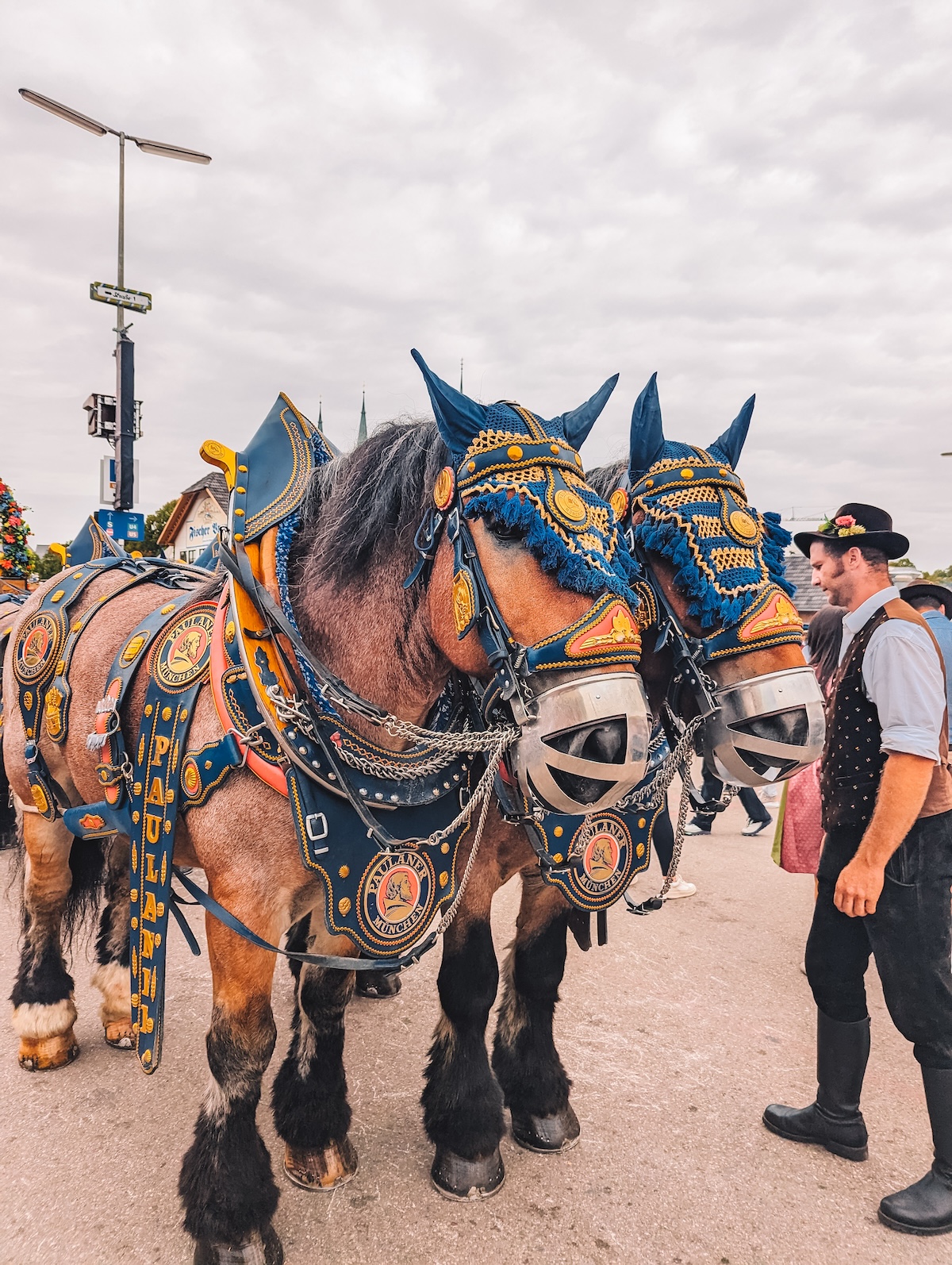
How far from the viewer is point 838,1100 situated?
250cm

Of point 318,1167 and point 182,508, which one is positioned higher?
point 182,508

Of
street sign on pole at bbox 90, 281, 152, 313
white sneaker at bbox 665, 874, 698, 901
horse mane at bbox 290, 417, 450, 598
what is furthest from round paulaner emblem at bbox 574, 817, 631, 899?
street sign on pole at bbox 90, 281, 152, 313

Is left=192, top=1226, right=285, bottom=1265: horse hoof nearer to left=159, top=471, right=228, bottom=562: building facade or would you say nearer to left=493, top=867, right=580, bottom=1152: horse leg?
left=493, top=867, right=580, bottom=1152: horse leg

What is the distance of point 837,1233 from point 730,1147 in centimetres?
40

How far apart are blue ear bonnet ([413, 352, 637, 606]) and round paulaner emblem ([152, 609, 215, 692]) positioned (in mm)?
885

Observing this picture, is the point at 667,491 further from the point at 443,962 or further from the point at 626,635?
the point at 443,962

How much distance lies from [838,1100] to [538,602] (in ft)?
7.18

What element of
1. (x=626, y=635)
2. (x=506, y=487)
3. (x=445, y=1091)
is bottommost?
(x=445, y=1091)

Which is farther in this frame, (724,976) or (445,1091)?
(724,976)

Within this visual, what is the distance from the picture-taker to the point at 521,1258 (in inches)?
79.2

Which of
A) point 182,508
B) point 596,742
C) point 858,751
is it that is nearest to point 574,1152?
point 858,751

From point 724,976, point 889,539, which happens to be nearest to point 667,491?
point 889,539

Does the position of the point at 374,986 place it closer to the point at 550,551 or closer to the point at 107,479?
the point at 550,551

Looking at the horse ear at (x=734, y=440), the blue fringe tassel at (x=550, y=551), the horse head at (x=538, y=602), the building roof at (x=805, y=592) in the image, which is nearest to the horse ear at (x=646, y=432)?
the horse ear at (x=734, y=440)
